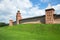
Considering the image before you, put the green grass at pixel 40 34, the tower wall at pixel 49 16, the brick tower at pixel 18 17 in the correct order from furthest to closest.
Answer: the brick tower at pixel 18 17, the tower wall at pixel 49 16, the green grass at pixel 40 34

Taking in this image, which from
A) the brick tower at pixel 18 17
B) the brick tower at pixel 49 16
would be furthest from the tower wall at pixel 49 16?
the brick tower at pixel 18 17

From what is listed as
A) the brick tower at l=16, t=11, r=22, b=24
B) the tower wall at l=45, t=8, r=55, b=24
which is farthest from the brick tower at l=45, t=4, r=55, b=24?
the brick tower at l=16, t=11, r=22, b=24

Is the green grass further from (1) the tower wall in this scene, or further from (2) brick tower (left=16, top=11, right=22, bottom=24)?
(2) brick tower (left=16, top=11, right=22, bottom=24)

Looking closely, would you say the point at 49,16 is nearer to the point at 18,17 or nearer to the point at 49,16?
the point at 49,16

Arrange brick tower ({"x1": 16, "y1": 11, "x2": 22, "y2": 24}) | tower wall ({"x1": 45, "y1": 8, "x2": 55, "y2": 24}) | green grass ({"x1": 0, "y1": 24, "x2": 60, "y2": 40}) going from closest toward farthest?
green grass ({"x1": 0, "y1": 24, "x2": 60, "y2": 40}) < tower wall ({"x1": 45, "y1": 8, "x2": 55, "y2": 24}) < brick tower ({"x1": 16, "y1": 11, "x2": 22, "y2": 24})

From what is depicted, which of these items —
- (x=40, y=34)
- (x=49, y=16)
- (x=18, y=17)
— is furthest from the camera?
(x=18, y=17)

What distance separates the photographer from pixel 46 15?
3033cm

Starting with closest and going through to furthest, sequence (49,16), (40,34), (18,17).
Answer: (40,34)
(49,16)
(18,17)

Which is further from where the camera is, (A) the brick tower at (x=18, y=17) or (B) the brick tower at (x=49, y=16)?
(A) the brick tower at (x=18, y=17)

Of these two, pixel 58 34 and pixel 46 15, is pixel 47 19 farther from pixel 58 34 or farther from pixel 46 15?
pixel 58 34

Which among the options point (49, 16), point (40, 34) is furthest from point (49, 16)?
point (40, 34)

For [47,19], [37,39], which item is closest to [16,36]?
[37,39]

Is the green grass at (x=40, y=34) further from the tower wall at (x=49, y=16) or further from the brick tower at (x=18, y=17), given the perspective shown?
the brick tower at (x=18, y=17)

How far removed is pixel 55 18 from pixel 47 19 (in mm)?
1610
